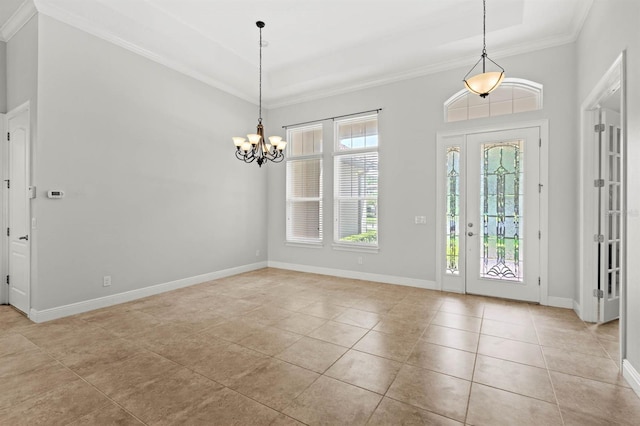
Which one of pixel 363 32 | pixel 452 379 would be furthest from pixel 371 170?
pixel 452 379

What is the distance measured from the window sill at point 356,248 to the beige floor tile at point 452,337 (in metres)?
2.15

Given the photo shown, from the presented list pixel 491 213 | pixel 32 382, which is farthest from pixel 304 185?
pixel 32 382

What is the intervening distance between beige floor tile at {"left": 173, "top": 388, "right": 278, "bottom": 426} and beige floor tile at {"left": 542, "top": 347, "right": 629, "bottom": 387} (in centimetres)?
231

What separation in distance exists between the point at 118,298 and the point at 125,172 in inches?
67.6

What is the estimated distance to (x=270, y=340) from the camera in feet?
9.89

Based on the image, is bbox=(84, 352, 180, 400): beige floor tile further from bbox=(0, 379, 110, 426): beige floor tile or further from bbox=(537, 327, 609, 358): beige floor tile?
bbox=(537, 327, 609, 358): beige floor tile

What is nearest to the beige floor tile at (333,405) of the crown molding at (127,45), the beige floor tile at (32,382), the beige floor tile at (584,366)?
the beige floor tile at (584,366)

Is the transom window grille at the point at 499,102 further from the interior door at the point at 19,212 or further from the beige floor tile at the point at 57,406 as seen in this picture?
the interior door at the point at 19,212

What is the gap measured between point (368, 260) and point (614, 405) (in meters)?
3.64

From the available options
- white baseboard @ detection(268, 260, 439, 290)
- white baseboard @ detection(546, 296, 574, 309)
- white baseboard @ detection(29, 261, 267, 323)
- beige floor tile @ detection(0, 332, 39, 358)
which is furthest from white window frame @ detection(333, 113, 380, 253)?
beige floor tile @ detection(0, 332, 39, 358)

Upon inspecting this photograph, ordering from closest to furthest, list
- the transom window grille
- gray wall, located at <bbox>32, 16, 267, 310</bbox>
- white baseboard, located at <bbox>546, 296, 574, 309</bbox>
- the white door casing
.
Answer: gray wall, located at <bbox>32, 16, 267, 310</bbox> → white baseboard, located at <bbox>546, 296, 574, 309</bbox> → the white door casing → the transom window grille

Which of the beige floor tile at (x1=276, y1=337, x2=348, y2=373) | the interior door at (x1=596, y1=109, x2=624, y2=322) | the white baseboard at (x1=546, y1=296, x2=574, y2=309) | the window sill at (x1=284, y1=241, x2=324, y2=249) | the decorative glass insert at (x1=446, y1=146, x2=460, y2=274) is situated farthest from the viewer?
the window sill at (x1=284, y1=241, x2=324, y2=249)

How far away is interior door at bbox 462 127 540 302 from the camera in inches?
165

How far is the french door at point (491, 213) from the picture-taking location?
13.8ft
